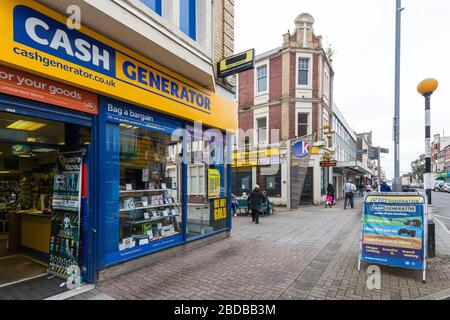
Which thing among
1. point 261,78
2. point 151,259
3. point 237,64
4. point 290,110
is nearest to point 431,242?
point 151,259

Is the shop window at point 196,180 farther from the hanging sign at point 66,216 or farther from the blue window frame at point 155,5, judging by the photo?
the blue window frame at point 155,5

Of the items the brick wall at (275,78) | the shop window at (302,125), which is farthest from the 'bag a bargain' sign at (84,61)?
the brick wall at (275,78)

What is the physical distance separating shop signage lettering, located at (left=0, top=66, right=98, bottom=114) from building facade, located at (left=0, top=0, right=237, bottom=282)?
15mm

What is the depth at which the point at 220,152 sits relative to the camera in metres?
7.72

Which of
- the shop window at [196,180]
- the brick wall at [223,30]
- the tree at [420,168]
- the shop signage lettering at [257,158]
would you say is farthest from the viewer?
the tree at [420,168]

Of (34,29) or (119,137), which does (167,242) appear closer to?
(119,137)

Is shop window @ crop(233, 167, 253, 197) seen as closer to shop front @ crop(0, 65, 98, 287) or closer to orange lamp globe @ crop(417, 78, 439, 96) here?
orange lamp globe @ crop(417, 78, 439, 96)

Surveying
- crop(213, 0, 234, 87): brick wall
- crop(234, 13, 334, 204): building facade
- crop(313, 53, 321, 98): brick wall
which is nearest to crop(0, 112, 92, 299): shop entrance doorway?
crop(213, 0, 234, 87): brick wall

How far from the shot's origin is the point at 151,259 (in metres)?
5.32

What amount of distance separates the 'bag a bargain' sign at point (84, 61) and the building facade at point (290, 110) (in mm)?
12324

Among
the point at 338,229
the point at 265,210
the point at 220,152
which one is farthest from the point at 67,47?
the point at 265,210

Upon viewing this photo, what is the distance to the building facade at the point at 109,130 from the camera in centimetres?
369

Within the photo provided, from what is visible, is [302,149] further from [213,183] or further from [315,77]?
[213,183]

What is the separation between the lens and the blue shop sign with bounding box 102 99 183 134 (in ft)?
15.3
